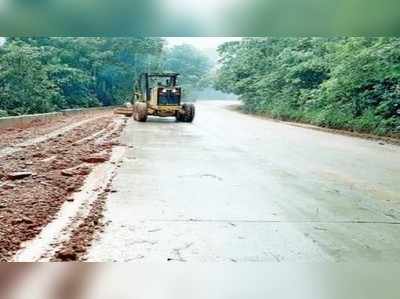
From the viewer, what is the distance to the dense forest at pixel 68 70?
10742 millimetres

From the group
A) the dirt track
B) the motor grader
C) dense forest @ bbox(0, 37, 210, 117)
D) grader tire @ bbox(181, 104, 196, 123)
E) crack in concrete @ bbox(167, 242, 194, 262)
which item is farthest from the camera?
grader tire @ bbox(181, 104, 196, 123)

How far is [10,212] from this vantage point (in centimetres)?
277

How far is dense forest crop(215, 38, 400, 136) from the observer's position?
8750 mm

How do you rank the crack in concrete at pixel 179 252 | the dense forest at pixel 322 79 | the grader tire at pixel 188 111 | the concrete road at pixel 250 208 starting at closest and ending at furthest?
the crack in concrete at pixel 179 252 < the concrete road at pixel 250 208 < the dense forest at pixel 322 79 < the grader tire at pixel 188 111

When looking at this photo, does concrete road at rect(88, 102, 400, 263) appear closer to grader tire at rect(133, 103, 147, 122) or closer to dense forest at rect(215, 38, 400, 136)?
dense forest at rect(215, 38, 400, 136)

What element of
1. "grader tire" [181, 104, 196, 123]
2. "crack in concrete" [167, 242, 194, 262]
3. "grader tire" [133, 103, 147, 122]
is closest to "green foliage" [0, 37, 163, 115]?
"grader tire" [133, 103, 147, 122]

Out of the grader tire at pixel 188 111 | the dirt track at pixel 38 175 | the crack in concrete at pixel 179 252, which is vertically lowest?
the grader tire at pixel 188 111

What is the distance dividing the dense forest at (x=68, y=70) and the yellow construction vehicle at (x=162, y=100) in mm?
1492

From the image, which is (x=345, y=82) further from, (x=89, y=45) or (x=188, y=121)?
(x=89, y=45)

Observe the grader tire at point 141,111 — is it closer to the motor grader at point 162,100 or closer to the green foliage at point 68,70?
the motor grader at point 162,100

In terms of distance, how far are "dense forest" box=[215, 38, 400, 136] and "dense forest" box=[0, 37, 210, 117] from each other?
9.88 feet

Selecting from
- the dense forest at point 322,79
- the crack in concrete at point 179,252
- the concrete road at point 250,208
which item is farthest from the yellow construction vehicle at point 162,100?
the crack in concrete at point 179,252

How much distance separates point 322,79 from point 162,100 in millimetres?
4072

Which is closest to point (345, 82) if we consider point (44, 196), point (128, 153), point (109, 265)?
point (128, 153)
